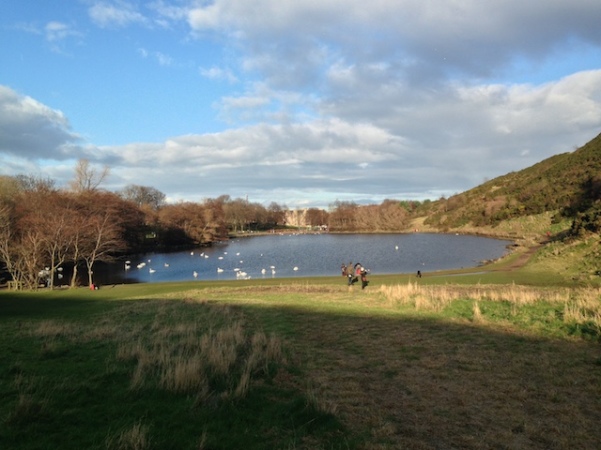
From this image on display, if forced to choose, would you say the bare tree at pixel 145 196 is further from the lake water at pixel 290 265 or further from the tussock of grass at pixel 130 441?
the tussock of grass at pixel 130 441

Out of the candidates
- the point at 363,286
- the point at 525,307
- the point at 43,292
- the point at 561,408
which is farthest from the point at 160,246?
the point at 561,408

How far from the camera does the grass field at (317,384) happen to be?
5.46 m

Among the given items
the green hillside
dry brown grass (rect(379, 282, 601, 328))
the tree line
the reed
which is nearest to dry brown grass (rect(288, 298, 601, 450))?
the reed

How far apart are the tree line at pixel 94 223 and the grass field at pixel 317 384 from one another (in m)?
26.9

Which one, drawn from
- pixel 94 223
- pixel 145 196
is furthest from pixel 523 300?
pixel 145 196

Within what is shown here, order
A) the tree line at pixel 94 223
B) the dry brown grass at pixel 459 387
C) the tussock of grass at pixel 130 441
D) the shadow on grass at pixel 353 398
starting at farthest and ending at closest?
the tree line at pixel 94 223, the dry brown grass at pixel 459 387, the shadow on grass at pixel 353 398, the tussock of grass at pixel 130 441

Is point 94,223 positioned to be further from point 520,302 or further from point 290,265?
point 520,302

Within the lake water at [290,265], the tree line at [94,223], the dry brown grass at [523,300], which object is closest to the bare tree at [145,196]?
the tree line at [94,223]

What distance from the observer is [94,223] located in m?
49.2

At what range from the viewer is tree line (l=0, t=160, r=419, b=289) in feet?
121

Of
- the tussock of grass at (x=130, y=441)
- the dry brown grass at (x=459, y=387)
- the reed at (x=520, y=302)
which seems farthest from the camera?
the reed at (x=520, y=302)

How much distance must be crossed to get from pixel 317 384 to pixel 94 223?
157ft

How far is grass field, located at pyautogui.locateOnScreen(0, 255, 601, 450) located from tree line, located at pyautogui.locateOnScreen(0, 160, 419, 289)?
26.9 metres

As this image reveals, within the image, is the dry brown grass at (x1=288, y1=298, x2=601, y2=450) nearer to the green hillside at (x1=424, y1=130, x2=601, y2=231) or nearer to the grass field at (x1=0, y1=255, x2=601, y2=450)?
the grass field at (x1=0, y1=255, x2=601, y2=450)
